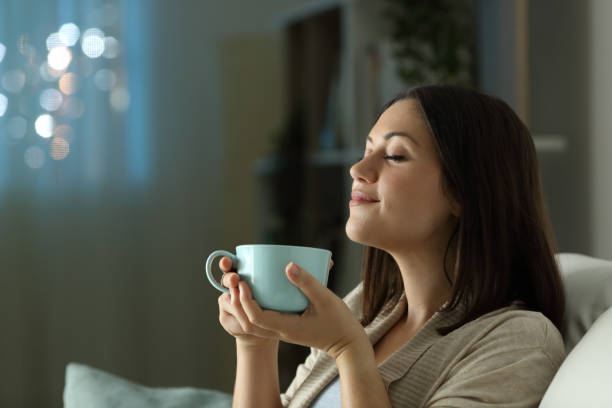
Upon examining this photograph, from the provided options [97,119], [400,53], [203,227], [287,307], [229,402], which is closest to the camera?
[287,307]

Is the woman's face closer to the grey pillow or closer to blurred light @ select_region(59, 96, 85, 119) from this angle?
the grey pillow

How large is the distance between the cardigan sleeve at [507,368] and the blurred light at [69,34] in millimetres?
2195

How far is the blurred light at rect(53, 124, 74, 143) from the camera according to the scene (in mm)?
2582

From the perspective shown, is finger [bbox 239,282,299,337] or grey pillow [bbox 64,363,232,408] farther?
grey pillow [bbox 64,363,232,408]

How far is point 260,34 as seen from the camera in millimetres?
3066

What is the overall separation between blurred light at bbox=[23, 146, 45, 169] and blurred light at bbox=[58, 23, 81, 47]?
414 millimetres

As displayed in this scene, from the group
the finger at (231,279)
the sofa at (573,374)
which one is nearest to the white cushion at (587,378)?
Result: the sofa at (573,374)

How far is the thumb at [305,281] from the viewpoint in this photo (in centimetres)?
74

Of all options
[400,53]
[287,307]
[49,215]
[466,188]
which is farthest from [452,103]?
[49,215]

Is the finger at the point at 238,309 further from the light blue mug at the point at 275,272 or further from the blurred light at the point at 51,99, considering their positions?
the blurred light at the point at 51,99

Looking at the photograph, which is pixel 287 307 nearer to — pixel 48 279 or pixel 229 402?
pixel 229 402

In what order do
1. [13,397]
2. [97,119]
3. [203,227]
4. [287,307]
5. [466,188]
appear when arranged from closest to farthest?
[287,307] → [466,188] → [13,397] → [97,119] → [203,227]

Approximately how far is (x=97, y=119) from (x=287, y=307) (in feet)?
6.93

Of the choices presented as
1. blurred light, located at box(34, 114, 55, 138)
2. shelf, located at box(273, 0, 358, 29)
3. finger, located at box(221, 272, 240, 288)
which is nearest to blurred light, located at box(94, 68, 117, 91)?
blurred light, located at box(34, 114, 55, 138)
